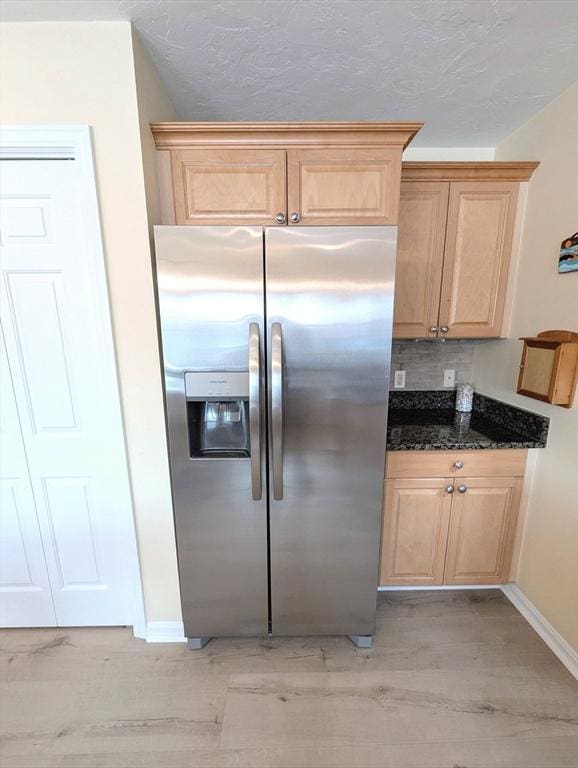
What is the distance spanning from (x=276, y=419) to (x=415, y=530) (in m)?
1.08

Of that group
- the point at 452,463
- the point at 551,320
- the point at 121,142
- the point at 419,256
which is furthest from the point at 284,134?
the point at 452,463

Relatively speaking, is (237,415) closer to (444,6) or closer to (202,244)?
(202,244)

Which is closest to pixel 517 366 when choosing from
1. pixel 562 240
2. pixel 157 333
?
pixel 562 240

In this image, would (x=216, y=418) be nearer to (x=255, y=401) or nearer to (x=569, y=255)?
(x=255, y=401)

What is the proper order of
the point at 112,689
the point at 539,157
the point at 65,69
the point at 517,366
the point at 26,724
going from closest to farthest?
the point at 65,69
the point at 26,724
the point at 112,689
the point at 539,157
the point at 517,366

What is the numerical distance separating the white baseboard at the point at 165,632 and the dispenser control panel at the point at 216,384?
118 centimetres

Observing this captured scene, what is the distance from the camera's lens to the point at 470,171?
175cm

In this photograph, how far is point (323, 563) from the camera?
151 centimetres

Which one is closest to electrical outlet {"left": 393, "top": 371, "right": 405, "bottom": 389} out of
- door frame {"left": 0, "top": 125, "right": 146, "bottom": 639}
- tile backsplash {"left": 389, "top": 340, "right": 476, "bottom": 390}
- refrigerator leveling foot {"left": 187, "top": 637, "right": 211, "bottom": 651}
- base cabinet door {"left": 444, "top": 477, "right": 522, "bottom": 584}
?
tile backsplash {"left": 389, "top": 340, "right": 476, "bottom": 390}

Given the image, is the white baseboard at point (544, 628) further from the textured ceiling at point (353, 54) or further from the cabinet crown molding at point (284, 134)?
the textured ceiling at point (353, 54)

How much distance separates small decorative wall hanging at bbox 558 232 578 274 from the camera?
1.48m

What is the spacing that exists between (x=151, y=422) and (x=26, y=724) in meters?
→ 1.27

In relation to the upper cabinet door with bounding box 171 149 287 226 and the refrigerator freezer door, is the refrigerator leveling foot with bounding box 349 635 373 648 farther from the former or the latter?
the upper cabinet door with bounding box 171 149 287 226

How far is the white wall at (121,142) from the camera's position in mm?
1203
